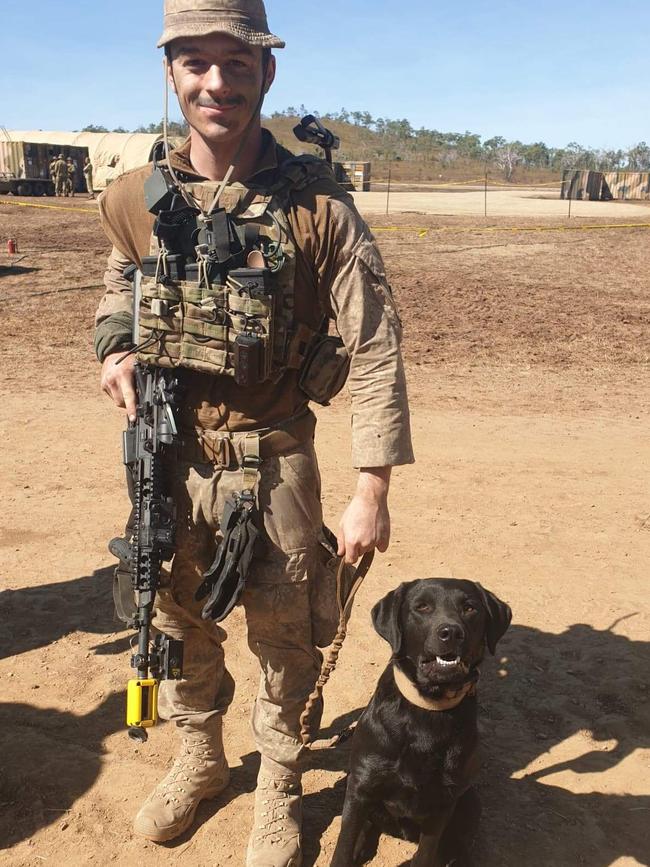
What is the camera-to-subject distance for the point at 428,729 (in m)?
2.89

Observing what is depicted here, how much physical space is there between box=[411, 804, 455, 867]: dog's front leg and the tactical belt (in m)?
1.30

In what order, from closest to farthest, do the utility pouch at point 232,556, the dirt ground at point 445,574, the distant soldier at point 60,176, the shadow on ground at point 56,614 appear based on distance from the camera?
the utility pouch at point 232,556 → the dirt ground at point 445,574 → the shadow on ground at point 56,614 → the distant soldier at point 60,176

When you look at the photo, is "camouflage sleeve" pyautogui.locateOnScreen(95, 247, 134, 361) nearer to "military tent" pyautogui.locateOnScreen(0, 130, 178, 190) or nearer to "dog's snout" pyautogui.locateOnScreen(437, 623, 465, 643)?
"dog's snout" pyautogui.locateOnScreen(437, 623, 465, 643)

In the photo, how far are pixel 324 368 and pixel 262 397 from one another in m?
0.22

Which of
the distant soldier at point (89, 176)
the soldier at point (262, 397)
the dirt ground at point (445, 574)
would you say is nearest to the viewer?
the soldier at point (262, 397)

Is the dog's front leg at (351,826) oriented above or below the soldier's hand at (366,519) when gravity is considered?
below

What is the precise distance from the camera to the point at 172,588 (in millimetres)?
3027

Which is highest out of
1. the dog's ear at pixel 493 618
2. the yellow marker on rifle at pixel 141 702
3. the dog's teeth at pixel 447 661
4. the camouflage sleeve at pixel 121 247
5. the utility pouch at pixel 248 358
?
the camouflage sleeve at pixel 121 247

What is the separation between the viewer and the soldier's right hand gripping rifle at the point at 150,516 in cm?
279

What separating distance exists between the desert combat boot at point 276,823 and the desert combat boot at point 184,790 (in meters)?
0.22

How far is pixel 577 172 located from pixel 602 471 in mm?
38002

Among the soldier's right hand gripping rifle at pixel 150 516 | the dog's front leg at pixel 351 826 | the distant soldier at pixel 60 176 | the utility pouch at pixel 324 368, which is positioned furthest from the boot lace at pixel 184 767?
the distant soldier at pixel 60 176

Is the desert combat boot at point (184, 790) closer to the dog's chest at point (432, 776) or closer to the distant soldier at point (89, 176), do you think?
the dog's chest at point (432, 776)

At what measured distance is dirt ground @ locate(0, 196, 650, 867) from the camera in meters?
3.28
